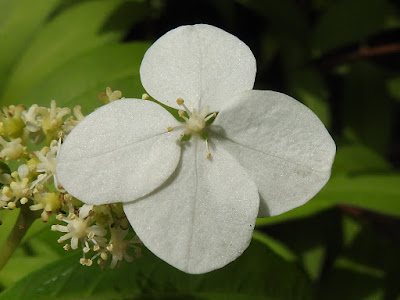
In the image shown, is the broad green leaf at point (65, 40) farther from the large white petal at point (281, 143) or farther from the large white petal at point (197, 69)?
the large white petal at point (281, 143)

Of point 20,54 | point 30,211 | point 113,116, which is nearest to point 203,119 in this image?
point 113,116

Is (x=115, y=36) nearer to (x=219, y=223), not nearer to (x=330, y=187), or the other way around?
(x=330, y=187)

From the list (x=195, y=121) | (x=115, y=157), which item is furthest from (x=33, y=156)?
(x=195, y=121)

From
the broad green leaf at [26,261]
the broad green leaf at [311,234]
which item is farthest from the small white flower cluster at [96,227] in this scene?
the broad green leaf at [311,234]

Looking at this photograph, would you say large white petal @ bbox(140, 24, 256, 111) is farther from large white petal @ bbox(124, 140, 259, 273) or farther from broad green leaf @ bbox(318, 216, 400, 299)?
broad green leaf @ bbox(318, 216, 400, 299)

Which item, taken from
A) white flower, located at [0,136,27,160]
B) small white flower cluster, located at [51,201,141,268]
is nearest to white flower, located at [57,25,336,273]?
small white flower cluster, located at [51,201,141,268]

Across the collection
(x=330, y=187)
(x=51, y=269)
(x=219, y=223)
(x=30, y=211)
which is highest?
(x=219, y=223)
